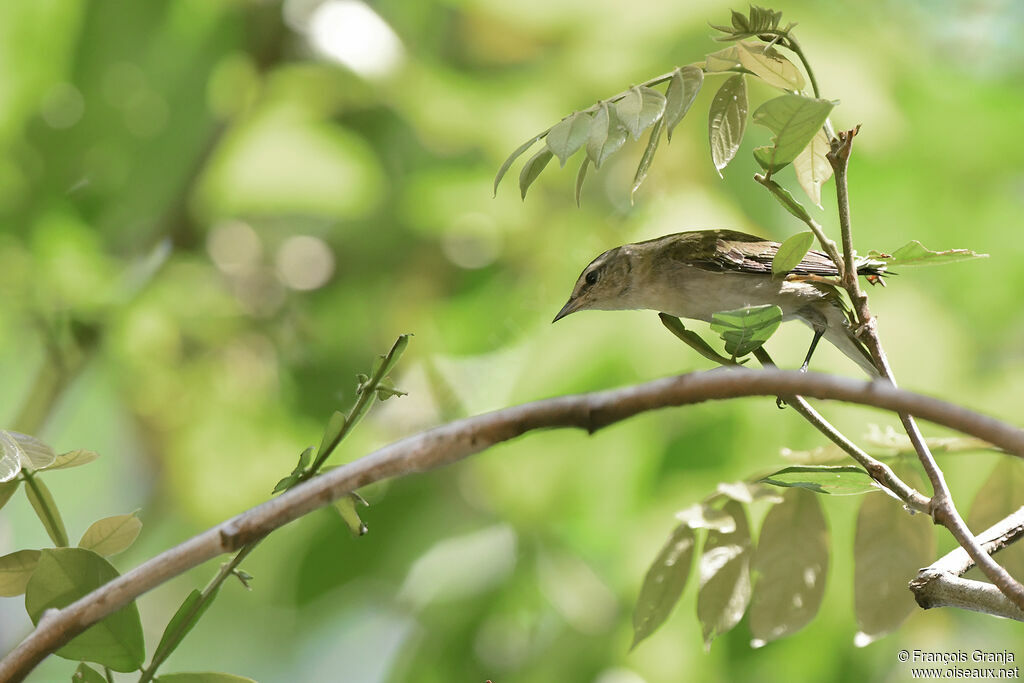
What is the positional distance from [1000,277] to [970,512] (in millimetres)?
782

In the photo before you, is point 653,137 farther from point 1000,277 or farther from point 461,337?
point 1000,277

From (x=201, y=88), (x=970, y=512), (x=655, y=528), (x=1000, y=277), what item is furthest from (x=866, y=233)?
(x=201, y=88)

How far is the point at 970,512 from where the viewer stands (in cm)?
48

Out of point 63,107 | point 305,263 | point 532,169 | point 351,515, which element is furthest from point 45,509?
point 305,263

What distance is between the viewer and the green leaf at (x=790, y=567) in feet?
1.49

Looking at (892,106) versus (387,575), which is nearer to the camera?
(892,106)

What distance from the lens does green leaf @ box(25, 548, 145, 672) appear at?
365 millimetres

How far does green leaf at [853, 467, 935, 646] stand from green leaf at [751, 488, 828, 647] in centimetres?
2

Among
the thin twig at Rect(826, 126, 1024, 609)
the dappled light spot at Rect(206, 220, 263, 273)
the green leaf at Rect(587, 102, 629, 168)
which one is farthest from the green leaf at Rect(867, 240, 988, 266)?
the dappled light spot at Rect(206, 220, 263, 273)

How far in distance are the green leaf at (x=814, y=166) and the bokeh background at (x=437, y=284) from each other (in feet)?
1.50

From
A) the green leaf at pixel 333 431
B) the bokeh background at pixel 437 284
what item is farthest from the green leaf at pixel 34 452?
the bokeh background at pixel 437 284

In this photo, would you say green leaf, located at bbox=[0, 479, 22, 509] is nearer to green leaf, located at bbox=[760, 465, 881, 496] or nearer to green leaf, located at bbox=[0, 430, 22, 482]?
green leaf, located at bbox=[0, 430, 22, 482]

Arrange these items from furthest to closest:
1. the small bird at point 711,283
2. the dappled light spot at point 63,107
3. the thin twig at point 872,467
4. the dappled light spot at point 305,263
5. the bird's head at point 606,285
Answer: the dappled light spot at point 305,263 → the dappled light spot at point 63,107 → the bird's head at point 606,285 → the small bird at point 711,283 → the thin twig at point 872,467

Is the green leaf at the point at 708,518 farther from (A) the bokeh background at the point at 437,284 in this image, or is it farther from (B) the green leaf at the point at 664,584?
(A) the bokeh background at the point at 437,284
